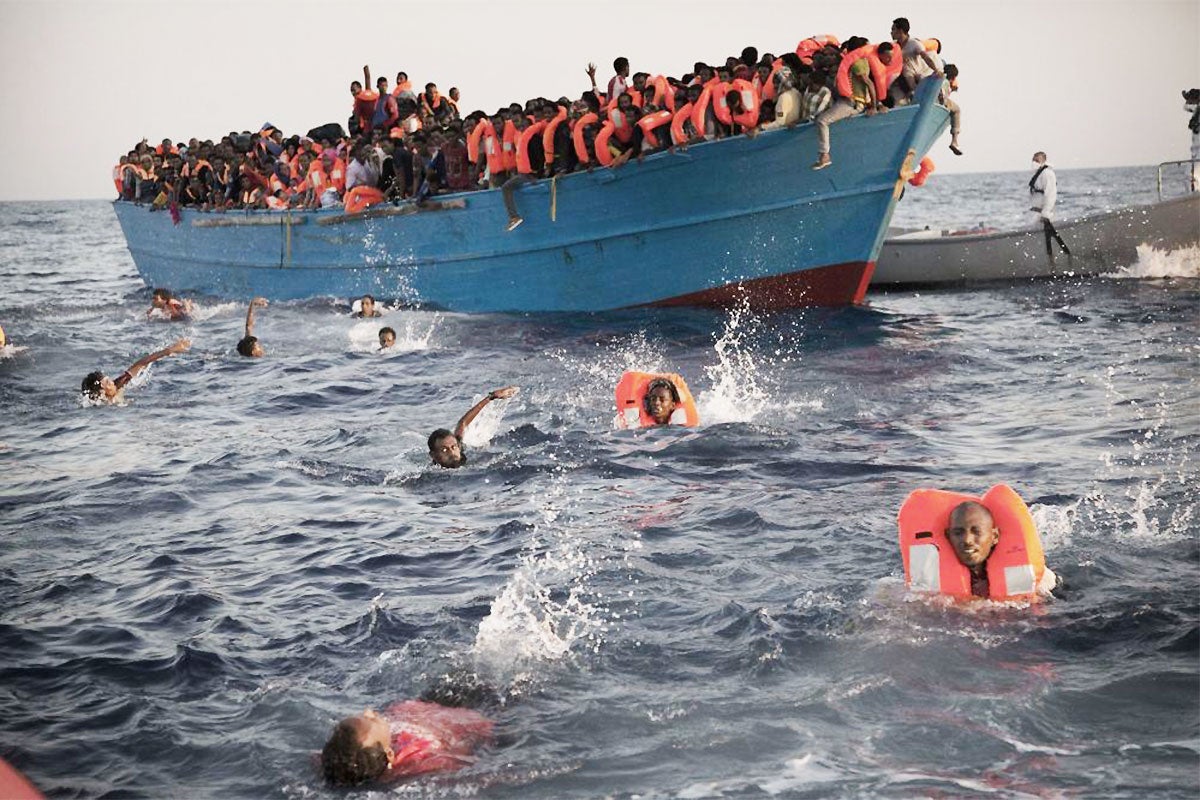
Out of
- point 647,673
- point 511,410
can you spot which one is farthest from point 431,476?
point 647,673

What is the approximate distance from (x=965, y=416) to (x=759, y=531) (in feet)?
13.3

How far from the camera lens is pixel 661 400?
11852 mm

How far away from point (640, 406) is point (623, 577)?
398 centimetres

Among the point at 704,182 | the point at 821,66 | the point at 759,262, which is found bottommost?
the point at 759,262

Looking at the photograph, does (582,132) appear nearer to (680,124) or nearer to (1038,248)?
(680,124)

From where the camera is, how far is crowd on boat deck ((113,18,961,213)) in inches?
650

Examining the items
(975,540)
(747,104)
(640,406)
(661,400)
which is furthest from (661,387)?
(747,104)

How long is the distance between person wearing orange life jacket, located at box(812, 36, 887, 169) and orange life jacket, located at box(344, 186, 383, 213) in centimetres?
794

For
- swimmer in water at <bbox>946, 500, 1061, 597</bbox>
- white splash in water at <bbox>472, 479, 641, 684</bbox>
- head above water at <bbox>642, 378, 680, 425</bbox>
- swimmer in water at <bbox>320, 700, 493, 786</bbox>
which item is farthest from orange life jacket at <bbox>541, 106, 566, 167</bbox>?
swimmer in water at <bbox>320, 700, 493, 786</bbox>

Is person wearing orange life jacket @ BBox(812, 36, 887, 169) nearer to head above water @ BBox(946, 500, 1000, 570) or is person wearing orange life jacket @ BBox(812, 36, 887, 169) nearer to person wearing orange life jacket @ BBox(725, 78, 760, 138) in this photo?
person wearing orange life jacket @ BBox(725, 78, 760, 138)

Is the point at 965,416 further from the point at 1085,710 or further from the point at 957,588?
the point at 1085,710

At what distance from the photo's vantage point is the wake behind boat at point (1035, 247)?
801 inches

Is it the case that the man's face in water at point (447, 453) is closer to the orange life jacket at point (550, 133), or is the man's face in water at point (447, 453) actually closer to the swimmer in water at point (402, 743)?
the swimmer in water at point (402, 743)

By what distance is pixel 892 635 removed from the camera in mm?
6961
